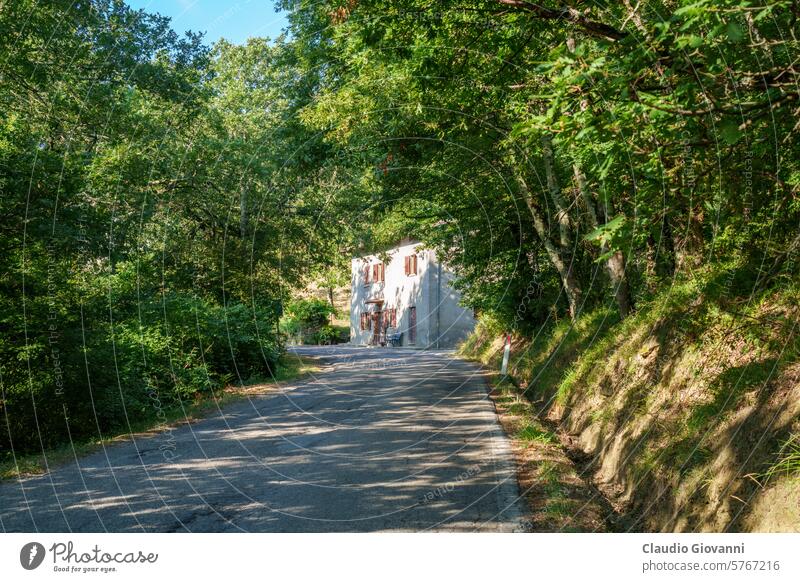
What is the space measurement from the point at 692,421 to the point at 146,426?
9816mm

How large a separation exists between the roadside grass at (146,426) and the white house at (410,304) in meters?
23.7

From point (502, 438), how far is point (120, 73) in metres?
11.2

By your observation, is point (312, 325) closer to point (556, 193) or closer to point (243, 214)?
point (243, 214)

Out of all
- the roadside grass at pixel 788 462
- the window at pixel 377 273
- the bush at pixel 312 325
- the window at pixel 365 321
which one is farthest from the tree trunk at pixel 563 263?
the window at pixel 365 321

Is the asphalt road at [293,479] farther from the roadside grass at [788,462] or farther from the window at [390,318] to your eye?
the window at [390,318]

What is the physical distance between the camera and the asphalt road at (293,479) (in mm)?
5891

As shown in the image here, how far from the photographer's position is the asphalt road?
19.3 ft

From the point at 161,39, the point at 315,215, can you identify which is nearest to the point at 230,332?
the point at 315,215

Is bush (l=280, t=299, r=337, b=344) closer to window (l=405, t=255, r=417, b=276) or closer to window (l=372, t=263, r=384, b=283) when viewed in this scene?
window (l=372, t=263, r=384, b=283)

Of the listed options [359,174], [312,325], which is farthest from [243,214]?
[312,325]

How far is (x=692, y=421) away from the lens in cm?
588

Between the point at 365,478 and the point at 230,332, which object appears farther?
the point at 230,332

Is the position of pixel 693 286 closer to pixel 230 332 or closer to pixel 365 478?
pixel 365 478

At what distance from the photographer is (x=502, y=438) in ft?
32.9
